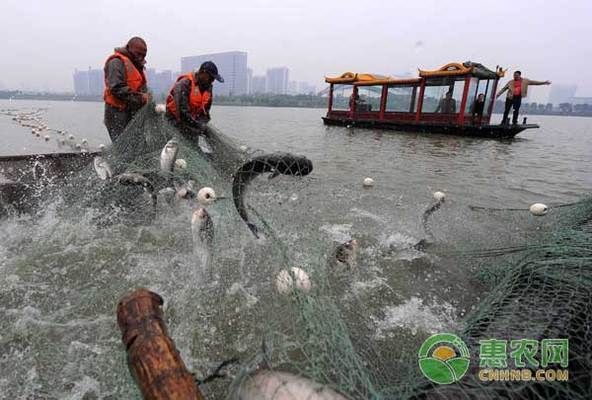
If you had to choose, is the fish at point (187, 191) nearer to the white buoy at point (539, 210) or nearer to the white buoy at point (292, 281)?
the white buoy at point (292, 281)

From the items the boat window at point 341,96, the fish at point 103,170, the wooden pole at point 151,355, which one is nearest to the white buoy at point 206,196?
the fish at point 103,170

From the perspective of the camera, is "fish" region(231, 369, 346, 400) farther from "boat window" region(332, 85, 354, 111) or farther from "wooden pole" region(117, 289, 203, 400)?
"boat window" region(332, 85, 354, 111)

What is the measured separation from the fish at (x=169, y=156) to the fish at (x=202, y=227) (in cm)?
156

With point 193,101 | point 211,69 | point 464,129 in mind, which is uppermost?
point 211,69

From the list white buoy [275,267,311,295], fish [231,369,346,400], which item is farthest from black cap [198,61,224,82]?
fish [231,369,346,400]

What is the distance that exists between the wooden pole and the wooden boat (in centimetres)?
2195

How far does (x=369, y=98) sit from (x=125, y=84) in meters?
24.0

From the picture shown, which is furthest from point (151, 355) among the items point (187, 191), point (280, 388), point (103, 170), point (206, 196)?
point (103, 170)

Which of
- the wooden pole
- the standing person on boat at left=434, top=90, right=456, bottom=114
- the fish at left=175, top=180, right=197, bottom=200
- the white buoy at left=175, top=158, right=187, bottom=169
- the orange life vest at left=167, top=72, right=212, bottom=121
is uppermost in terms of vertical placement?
the standing person on boat at left=434, top=90, right=456, bottom=114

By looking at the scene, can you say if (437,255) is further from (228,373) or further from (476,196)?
(476,196)

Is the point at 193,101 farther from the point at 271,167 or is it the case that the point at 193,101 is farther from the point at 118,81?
the point at 271,167

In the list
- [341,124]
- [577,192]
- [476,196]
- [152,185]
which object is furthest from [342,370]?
[341,124]

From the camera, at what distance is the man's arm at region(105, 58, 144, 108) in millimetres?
5777

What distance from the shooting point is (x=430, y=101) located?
891 inches
